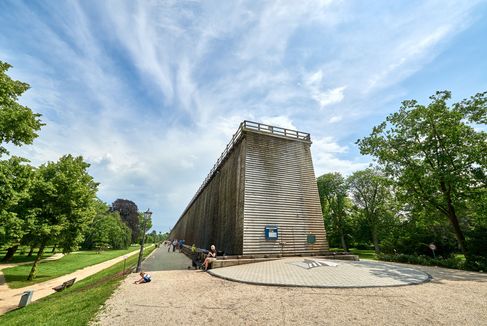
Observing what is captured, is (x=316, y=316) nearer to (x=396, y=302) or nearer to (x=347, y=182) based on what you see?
(x=396, y=302)

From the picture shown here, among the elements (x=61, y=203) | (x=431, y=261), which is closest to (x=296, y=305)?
(x=431, y=261)

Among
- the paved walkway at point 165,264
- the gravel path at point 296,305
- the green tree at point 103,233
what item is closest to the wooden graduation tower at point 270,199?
the paved walkway at point 165,264

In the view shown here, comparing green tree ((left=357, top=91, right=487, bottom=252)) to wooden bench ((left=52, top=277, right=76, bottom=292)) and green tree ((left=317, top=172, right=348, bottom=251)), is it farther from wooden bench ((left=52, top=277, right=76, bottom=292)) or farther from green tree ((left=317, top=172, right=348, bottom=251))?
wooden bench ((left=52, top=277, right=76, bottom=292))

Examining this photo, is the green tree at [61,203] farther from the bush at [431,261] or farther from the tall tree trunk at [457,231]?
the tall tree trunk at [457,231]

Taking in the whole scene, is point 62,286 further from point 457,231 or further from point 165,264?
point 457,231

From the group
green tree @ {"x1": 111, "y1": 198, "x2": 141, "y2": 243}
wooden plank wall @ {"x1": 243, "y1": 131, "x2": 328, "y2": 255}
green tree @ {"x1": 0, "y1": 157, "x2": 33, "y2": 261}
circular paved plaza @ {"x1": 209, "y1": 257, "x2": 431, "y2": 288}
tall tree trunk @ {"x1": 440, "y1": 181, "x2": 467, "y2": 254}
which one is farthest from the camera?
green tree @ {"x1": 111, "y1": 198, "x2": 141, "y2": 243}

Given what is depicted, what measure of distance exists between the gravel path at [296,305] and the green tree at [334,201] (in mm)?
33571

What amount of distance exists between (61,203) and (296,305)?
21567 millimetres

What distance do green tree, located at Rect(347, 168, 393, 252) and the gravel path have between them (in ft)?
97.2

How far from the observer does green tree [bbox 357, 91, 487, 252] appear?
16328 millimetres

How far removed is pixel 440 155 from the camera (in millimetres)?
17703

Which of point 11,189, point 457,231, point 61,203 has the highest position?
point 61,203

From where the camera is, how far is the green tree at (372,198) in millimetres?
35562

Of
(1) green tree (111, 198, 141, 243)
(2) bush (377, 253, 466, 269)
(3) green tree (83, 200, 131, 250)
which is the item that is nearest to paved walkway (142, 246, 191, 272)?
(2) bush (377, 253, 466, 269)
